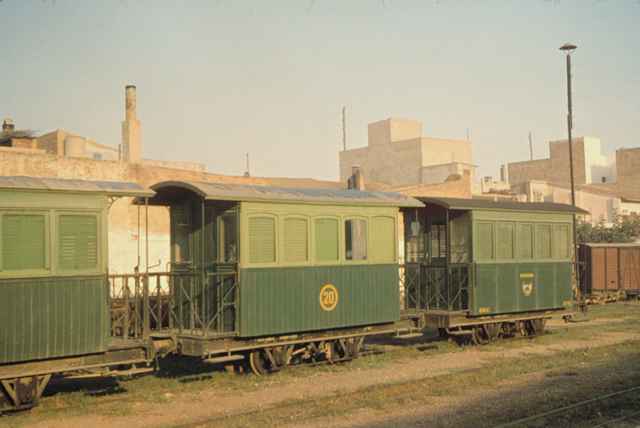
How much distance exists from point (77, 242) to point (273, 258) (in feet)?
12.7

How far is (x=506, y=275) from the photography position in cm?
1919

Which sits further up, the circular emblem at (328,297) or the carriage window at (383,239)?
the carriage window at (383,239)

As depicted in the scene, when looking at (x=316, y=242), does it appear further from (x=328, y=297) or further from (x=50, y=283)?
(x=50, y=283)

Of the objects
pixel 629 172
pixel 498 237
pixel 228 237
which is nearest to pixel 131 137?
pixel 498 237

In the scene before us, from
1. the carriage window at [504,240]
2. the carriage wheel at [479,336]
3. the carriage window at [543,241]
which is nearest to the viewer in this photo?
the carriage wheel at [479,336]

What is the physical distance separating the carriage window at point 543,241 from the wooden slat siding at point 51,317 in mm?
12402

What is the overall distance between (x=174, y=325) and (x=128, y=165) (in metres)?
14.3

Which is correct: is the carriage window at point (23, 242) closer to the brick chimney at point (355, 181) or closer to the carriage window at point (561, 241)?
the brick chimney at point (355, 181)

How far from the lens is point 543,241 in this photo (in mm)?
20359

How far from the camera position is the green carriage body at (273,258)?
45.2 feet

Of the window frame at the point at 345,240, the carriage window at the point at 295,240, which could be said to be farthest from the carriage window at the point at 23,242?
the window frame at the point at 345,240

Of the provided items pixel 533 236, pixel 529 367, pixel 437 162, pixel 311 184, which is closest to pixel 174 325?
pixel 529 367

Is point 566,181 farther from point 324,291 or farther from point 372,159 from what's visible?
point 324,291

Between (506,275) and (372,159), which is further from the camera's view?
(372,159)
